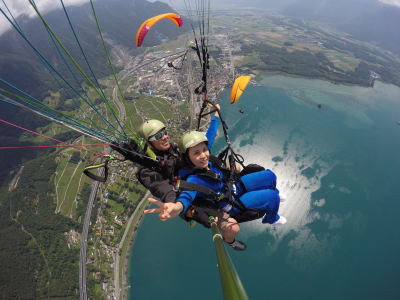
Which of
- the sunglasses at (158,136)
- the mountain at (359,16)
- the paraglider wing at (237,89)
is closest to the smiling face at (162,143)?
the sunglasses at (158,136)

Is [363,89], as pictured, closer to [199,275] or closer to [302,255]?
[302,255]

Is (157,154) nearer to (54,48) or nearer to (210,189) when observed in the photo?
(210,189)

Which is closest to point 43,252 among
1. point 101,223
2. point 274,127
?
point 101,223

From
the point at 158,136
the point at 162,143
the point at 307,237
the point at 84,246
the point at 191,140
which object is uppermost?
the point at 191,140

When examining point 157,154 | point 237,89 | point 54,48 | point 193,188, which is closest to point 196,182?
point 193,188

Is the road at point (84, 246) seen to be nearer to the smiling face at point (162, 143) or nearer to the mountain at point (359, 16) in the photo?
the smiling face at point (162, 143)

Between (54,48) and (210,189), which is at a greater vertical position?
(54,48)

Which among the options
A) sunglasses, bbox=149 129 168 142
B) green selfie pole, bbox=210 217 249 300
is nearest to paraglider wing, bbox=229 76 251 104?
sunglasses, bbox=149 129 168 142
